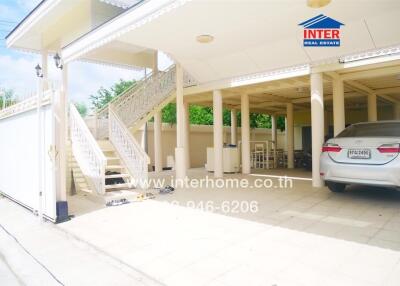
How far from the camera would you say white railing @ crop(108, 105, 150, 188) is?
7.55 metres

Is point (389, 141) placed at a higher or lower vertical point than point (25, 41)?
lower

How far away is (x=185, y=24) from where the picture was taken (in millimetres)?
5820

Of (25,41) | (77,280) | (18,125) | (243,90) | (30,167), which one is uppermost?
(25,41)

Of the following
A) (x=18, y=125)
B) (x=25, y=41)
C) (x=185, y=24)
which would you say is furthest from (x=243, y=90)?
(x=25, y=41)

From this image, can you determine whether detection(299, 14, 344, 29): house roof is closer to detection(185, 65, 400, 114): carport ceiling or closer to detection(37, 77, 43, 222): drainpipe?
detection(185, 65, 400, 114): carport ceiling

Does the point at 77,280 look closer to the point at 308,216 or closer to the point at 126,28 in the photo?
the point at 308,216

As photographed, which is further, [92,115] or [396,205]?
[92,115]

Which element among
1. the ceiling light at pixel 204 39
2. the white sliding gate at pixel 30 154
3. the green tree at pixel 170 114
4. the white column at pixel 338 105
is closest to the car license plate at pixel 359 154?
the white column at pixel 338 105

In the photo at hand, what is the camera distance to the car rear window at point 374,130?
5520 millimetres

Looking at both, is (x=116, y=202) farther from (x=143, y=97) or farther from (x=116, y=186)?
(x=143, y=97)

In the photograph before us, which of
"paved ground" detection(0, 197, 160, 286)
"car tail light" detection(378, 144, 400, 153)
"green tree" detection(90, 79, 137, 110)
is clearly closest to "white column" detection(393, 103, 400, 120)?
"car tail light" detection(378, 144, 400, 153)

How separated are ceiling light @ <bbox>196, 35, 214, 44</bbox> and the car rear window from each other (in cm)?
356

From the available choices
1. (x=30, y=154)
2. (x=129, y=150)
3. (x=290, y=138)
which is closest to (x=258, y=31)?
(x=129, y=150)

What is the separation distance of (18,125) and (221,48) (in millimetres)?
5003
